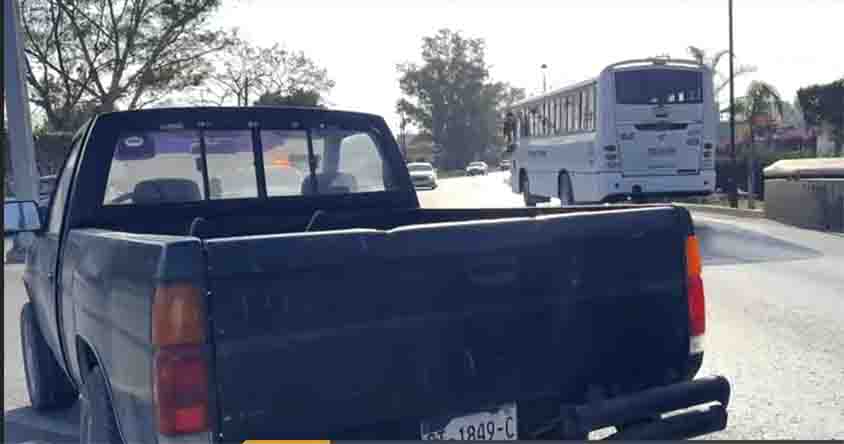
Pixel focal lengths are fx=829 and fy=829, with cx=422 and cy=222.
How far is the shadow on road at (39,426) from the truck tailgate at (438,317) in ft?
10.1

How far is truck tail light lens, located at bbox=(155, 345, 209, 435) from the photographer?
2.55 m

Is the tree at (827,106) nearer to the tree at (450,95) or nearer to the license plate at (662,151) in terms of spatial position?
the license plate at (662,151)

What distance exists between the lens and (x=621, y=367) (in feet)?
10.8

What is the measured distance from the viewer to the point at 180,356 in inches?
100

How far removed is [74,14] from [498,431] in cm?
3726

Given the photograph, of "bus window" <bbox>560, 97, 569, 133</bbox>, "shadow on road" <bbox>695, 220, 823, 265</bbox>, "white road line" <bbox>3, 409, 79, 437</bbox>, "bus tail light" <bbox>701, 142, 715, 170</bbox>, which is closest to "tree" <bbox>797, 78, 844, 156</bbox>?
"bus window" <bbox>560, 97, 569, 133</bbox>

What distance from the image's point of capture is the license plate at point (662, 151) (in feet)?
57.7

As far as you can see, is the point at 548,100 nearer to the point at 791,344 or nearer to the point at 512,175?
the point at 512,175

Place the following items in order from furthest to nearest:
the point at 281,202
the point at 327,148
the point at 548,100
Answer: the point at 548,100
the point at 327,148
the point at 281,202

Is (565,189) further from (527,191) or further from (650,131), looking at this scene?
(527,191)

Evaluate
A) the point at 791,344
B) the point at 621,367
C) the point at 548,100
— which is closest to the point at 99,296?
the point at 621,367

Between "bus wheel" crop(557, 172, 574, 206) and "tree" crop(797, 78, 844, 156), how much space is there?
27.5 m

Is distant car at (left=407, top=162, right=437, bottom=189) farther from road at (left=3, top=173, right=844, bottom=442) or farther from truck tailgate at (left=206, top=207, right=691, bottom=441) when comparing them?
truck tailgate at (left=206, top=207, right=691, bottom=441)

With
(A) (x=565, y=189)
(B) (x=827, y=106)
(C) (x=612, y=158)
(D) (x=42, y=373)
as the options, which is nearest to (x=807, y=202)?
(C) (x=612, y=158)
